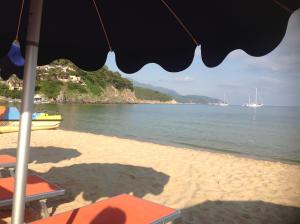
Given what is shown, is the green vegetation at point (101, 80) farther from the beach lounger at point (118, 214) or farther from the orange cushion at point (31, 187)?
the beach lounger at point (118, 214)

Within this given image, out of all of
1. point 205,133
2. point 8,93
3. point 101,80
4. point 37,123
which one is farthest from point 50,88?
point 37,123

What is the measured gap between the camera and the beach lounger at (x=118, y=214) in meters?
2.81

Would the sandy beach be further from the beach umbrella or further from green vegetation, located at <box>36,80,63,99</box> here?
green vegetation, located at <box>36,80,63,99</box>

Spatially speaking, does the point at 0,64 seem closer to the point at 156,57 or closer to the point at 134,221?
the point at 156,57

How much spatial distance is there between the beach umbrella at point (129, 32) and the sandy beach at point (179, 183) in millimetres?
2386

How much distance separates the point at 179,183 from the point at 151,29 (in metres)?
4.52

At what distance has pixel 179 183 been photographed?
6828 millimetres

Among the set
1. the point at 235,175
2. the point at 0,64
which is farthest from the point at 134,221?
the point at 235,175

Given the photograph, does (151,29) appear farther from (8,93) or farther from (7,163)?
(8,93)

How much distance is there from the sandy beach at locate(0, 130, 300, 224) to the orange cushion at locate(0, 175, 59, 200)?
1.68 ft

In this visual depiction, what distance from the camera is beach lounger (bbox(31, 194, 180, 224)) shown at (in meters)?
2.81

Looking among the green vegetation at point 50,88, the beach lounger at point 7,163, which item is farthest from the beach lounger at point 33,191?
the green vegetation at point 50,88

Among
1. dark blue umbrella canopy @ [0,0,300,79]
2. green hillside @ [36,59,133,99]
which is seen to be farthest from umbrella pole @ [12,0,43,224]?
green hillside @ [36,59,133,99]

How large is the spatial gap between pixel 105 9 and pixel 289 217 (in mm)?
4293
